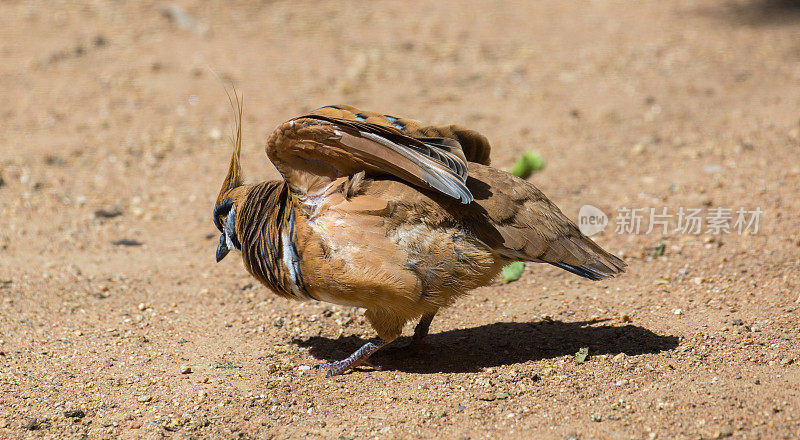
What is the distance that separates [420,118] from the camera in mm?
8828

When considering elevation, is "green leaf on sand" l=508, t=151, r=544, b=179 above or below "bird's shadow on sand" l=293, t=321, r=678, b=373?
above

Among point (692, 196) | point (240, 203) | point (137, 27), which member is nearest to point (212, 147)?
point (137, 27)

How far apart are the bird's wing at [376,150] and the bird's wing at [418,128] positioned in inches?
8.6

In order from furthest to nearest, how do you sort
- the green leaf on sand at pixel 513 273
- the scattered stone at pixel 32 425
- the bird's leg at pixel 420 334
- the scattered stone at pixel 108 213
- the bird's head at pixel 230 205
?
the scattered stone at pixel 108 213
the green leaf on sand at pixel 513 273
the bird's head at pixel 230 205
the bird's leg at pixel 420 334
the scattered stone at pixel 32 425

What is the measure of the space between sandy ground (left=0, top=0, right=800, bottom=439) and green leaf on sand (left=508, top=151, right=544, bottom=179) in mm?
179

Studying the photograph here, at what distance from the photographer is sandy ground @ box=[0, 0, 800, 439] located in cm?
420

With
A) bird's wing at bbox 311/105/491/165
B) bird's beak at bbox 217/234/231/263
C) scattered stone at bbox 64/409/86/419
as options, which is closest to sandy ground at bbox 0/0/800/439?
scattered stone at bbox 64/409/86/419

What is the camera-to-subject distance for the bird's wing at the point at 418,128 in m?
4.60

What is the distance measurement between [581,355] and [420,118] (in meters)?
4.71

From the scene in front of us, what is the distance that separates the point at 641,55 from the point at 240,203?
22.4 feet

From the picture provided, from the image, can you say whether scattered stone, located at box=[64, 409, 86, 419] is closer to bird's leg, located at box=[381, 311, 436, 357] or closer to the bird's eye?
the bird's eye

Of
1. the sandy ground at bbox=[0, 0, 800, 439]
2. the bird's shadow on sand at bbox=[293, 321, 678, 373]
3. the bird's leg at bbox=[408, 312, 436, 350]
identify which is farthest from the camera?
the bird's leg at bbox=[408, 312, 436, 350]

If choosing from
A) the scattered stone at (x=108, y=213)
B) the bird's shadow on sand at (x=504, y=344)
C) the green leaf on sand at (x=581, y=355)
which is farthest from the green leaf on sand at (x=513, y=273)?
the scattered stone at (x=108, y=213)

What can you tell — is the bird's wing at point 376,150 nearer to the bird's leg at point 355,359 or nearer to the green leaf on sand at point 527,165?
the bird's leg at point 355,359
